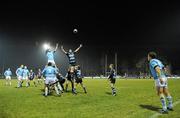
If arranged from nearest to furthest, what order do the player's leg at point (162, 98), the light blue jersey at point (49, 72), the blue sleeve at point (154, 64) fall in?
the player's leg at point (162, 98) → the blue sleeve at point (154, 64) → the light blue jersey at point (49, 72)

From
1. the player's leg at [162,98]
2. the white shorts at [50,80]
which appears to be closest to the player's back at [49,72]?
the white shorts at [50,80]

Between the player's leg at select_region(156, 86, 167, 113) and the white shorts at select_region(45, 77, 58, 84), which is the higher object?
the white shorts at select_region(45, 77, 58, 84)

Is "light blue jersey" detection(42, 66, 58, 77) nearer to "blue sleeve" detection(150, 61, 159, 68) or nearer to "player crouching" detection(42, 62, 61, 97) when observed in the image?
"player crouching" detection(42, 62, 61, 97)

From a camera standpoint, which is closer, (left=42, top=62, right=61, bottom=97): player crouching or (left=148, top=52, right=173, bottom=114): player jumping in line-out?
(left=148, top=52, right=173, bottom=114): player jumping in line-out

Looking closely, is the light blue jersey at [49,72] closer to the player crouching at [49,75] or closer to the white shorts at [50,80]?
the player crouching at [49,75]

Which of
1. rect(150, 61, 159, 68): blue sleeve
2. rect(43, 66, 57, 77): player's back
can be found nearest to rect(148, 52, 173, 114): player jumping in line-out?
rect(150, 61, 159, 68): blue sleeve

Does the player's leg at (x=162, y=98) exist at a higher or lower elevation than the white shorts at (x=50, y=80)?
lower

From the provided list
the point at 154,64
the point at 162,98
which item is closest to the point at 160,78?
the point at 154,64

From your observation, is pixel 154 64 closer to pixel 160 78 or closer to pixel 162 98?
pixel 160 78

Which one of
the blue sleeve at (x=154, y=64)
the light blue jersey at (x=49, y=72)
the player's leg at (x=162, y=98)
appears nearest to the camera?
the player's leg at (x=162, y=98)

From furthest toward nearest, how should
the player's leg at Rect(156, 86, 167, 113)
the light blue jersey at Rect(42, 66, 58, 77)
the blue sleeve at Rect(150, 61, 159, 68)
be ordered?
1. the light blue jersey at Rect(42, 66, 58, 77)
2. the blue sleeve at Rect(150, 61, 159, 68)
3. the player's leg at Rect(156, 86, 167, 113)

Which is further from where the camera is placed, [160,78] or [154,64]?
[154,64]

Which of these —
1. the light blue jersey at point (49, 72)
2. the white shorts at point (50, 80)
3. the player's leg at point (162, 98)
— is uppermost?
the light blue jersey at point (49, 72)

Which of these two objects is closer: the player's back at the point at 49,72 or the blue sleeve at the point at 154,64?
the blue sleeve at the point at 154,64
